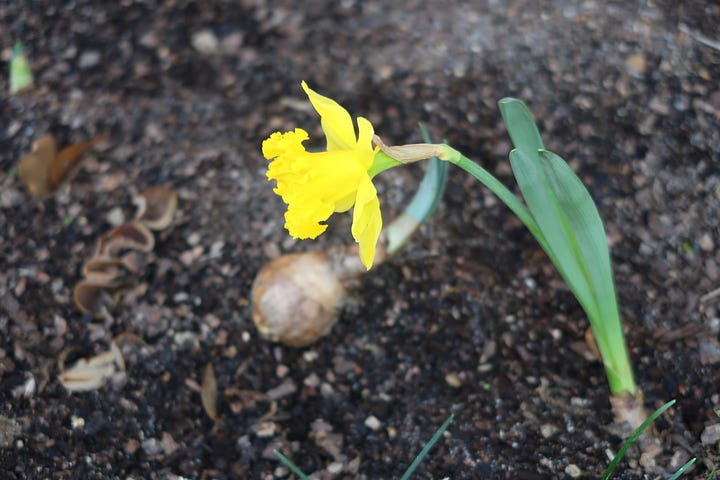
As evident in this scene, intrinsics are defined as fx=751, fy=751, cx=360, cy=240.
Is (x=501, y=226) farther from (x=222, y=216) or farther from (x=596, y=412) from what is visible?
(x=222, y=216)

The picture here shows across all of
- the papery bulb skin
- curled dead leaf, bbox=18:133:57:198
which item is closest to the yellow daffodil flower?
the papery bulb skin

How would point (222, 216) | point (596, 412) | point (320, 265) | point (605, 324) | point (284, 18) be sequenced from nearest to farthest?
point (605, 324)
point (596, 412)
point (320, 265)
point (222, 216)
point (284, 18)

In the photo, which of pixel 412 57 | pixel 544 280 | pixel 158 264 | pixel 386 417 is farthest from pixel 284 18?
pixel 386 417

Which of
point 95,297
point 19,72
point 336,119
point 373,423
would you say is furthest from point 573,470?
point 19,72

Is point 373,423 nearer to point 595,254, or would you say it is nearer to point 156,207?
point 595,254

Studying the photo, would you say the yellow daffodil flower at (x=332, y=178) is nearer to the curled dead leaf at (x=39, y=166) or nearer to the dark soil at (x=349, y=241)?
the dark soil at (x=349, y=241)
